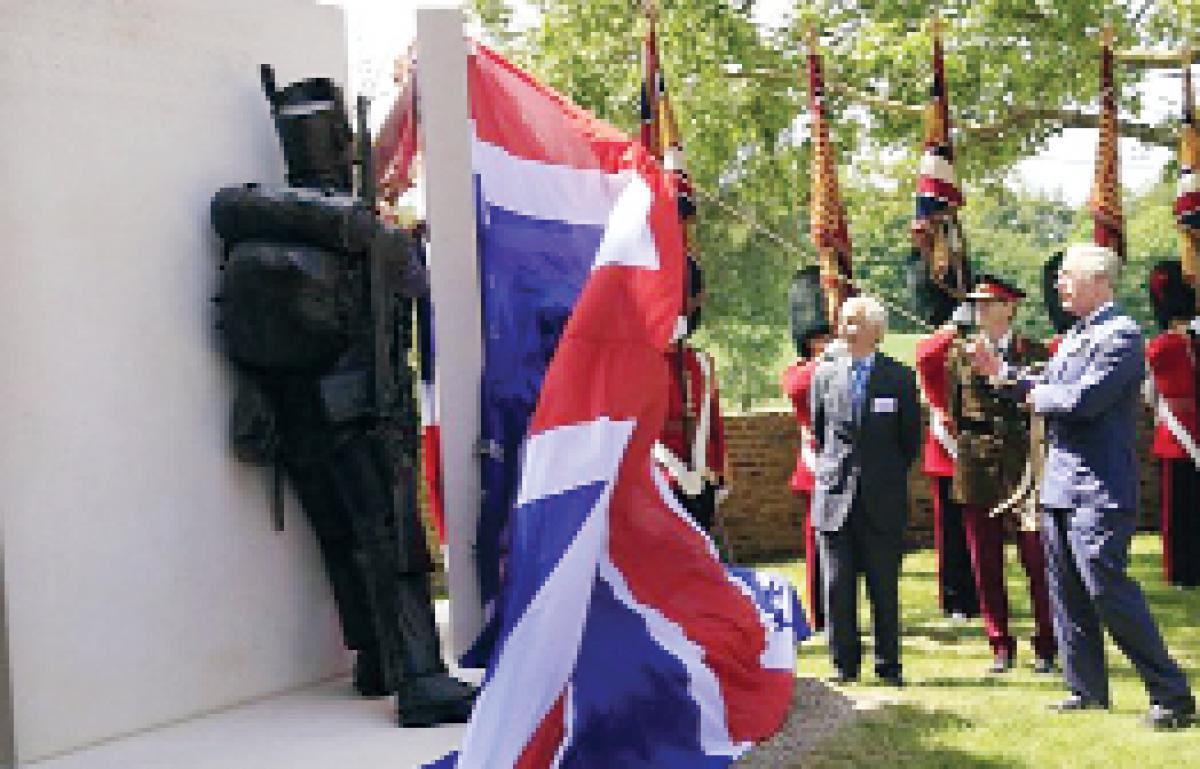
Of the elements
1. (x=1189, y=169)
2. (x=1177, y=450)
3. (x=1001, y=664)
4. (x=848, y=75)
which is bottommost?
(x=1001, y=664)

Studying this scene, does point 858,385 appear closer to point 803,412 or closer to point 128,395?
point 803,412

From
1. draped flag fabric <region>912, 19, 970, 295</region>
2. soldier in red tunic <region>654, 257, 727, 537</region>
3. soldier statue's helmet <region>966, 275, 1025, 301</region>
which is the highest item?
draped flag fabric <region>912, 19, 970, 295</region>

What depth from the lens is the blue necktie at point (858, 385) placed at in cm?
675

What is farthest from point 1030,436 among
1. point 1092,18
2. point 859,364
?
point 1092,18

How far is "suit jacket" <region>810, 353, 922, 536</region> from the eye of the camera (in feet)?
22.0

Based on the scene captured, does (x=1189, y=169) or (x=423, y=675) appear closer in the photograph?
(x=423, y=675)

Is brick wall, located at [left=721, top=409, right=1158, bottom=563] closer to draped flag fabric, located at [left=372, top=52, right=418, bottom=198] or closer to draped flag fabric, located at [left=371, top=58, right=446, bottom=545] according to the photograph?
draped flag fabric, located at [left=371, top=58, right=446, bottom=545]

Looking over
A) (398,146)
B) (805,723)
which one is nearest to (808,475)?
(805,723)

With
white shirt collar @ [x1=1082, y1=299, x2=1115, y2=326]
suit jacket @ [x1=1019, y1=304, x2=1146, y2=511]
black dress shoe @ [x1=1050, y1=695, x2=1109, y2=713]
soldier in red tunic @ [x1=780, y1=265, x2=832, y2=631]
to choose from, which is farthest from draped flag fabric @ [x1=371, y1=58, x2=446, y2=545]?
soldier in red tunic @ [x1=780, y1=265, x2=832, y2=631]

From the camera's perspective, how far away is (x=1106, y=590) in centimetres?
570

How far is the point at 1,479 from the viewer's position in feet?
13.7

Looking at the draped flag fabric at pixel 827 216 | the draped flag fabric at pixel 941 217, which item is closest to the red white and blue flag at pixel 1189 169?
the draped flag fabric at pixel 941 217

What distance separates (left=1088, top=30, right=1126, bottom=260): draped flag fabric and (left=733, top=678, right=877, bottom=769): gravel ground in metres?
3.62

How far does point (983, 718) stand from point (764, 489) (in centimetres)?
701
